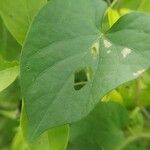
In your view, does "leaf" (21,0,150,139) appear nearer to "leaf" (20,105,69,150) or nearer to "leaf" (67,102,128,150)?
"leaf" (20,105,69,150)

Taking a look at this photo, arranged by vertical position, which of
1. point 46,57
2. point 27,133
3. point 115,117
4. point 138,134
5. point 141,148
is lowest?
point 141,148

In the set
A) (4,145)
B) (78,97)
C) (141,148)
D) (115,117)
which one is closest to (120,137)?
(115,117)

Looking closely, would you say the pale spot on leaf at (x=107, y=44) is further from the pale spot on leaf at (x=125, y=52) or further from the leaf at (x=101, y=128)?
the leaf at (x=101, y=128)

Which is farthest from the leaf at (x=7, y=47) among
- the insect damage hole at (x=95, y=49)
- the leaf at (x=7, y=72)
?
the insect damage hole at (x=95, y=49)

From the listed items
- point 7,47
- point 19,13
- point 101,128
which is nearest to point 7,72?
point 19,13

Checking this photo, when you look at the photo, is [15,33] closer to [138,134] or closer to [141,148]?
[138,134]

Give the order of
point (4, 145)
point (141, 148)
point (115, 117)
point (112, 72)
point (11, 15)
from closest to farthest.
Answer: point (112, 72) → point (11, 15) → point (115, 117) → point (141, 148) → point (4, 145)

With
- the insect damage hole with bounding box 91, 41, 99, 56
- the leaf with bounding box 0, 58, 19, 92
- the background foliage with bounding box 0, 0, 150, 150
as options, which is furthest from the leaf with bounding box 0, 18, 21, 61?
the insect damage hole with bounding box 91, 41, 99, 56
